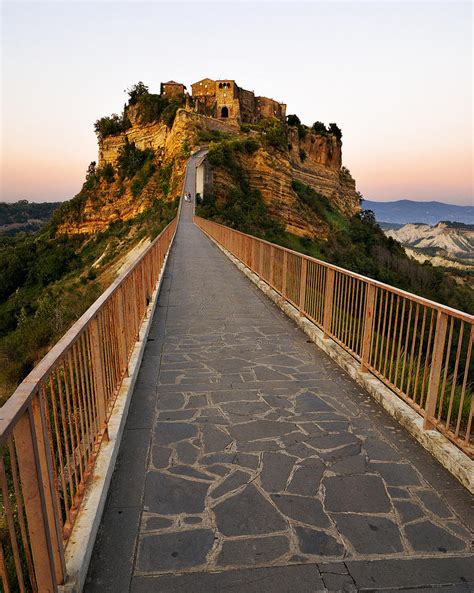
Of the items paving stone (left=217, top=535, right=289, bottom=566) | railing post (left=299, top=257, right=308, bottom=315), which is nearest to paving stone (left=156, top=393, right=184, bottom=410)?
paving stone (left=217, top=535, right=289, bottom=566)

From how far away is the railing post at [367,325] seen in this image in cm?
523

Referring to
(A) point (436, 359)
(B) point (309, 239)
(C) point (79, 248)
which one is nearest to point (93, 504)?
(A) point (436, 359)

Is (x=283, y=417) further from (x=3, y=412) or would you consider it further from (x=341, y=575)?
(x=3, y=412)

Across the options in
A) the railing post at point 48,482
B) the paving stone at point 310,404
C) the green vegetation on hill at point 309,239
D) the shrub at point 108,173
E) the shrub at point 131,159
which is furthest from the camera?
the shrub at point 108,173

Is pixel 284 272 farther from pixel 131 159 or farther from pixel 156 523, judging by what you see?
pixel 131 159

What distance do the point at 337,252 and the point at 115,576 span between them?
151 ft

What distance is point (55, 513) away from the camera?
2.22 m

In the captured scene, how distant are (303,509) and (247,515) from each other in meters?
0.41

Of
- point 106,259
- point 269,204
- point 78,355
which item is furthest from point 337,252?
point 78,355

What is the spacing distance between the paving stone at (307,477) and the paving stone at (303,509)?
9 centimetres

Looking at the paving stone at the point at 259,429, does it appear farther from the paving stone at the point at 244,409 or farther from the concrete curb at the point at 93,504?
the concrete curb at the point at 93,504

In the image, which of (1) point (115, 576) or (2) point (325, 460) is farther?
(2) point (325, 460)

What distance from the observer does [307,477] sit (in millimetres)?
3486

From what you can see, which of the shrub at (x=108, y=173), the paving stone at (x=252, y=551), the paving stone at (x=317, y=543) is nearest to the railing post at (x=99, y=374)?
the paving stone at (x=252, y=551)
